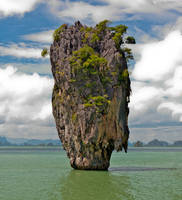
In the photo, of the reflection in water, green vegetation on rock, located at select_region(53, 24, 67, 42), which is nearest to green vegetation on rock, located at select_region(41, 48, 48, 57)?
green vegetation on rock, located at select_region(53, 24, 67, 42)

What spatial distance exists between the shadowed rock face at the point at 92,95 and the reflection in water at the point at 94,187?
293cm

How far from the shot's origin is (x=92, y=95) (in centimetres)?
3578

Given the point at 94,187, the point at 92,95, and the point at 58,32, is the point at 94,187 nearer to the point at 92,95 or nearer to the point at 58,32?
the point at 92,95

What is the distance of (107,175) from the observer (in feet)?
→ 110

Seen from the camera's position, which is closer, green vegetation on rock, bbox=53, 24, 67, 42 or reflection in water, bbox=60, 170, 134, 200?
reflection in water, bbox=60, 170, 134, 200

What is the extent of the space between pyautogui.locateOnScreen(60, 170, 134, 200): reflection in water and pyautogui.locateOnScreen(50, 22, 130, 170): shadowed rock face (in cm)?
293

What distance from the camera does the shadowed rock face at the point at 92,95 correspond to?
115ft

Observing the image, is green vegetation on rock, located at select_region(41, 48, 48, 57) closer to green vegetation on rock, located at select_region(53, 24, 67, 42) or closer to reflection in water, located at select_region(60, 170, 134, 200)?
green vegetation on rock, located at select_region(53, 24, 67, 42)

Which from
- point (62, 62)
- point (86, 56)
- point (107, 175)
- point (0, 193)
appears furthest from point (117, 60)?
point (0, 193)

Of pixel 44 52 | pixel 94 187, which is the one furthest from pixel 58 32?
pixel 94 187

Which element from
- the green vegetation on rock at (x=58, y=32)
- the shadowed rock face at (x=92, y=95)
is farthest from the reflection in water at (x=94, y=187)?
the green vegetation on rock at (x=58, y=32)

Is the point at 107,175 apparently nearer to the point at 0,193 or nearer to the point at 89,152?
the point at 89,152

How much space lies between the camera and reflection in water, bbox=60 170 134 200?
2305 cm

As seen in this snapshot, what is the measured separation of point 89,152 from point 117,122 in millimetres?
4403
